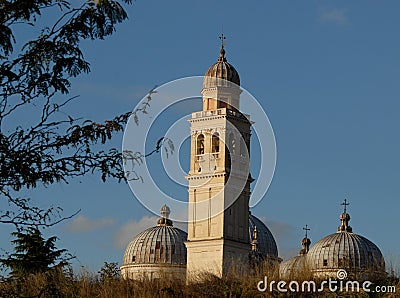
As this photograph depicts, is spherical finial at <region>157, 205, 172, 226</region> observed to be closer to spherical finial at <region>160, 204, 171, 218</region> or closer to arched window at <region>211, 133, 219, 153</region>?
spherical finial at <region>160, 204, 171, 218</region>

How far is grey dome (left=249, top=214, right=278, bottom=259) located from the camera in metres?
93.2

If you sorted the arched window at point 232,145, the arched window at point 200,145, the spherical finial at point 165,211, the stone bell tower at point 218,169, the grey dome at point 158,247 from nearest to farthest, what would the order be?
the stone bell tower at point 218,169 < the arched window at point 232,145 < the arched window at point 200,145 < the grey dome at point 158,247 < the spherical finial at point 165,211

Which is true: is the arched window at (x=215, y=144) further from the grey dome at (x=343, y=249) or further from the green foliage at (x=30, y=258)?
the green foliage at (x=30, y=258)

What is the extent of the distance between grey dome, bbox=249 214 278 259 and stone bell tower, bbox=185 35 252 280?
921cm

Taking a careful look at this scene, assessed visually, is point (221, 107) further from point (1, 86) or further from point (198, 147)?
point (1, 86)

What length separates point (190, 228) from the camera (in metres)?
82.5

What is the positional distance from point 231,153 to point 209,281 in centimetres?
5501

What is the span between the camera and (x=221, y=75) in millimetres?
82562

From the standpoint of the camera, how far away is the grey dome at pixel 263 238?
9318 centimetres

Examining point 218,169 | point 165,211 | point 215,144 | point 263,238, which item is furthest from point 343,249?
point 165,211

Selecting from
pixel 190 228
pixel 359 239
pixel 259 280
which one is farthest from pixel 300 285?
pixel 359 239

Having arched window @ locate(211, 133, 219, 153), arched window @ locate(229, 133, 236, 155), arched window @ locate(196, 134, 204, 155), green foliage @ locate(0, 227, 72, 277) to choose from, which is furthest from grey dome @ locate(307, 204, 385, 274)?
green foliage @ locate(0, 227, 72, 277)

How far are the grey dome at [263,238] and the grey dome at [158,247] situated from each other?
672 cm


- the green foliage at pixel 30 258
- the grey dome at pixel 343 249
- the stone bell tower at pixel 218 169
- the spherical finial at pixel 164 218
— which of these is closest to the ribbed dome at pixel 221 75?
the stone bell tower at pixel 218 169
